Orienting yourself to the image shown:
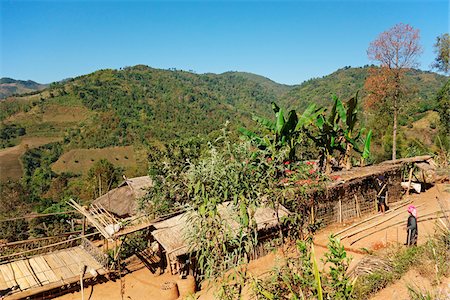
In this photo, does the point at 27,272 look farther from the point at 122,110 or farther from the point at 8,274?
the point at 122,110

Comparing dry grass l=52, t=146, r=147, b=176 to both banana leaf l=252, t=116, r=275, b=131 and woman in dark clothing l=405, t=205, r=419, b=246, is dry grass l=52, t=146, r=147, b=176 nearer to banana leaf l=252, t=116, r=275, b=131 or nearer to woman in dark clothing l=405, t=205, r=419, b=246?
banana leaf l=252, t=116, r=275, b=131

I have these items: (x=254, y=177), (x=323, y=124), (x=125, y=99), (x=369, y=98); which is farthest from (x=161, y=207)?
(x=125, y=99)

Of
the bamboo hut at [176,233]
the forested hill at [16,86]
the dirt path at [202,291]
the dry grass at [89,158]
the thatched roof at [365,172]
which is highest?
the forested hill at [16,86]

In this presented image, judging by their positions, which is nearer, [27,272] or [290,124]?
[27,272]

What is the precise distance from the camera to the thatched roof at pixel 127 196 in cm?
1352

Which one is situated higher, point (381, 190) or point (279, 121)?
point (279, 121)

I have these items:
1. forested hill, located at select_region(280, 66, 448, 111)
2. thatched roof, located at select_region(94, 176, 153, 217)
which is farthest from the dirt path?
forested hill, located at select_region(280, 66, 448, 111)

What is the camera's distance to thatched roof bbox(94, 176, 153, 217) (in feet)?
44.4

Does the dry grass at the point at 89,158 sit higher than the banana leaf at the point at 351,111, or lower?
lower

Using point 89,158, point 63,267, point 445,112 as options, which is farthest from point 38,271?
point 89,158

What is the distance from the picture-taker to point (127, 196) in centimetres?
1429

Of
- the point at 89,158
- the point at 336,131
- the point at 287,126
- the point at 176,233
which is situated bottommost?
the point at 89,158

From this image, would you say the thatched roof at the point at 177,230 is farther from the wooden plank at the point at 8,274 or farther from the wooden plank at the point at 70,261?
A: the wooden plank at the point at 8,274

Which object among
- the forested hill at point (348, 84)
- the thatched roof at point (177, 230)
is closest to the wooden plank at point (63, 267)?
the thatched roof at point (177, 230)
